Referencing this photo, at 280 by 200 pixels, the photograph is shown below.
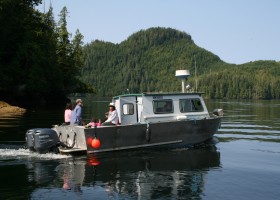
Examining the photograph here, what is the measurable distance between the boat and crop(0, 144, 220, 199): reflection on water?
51 cm

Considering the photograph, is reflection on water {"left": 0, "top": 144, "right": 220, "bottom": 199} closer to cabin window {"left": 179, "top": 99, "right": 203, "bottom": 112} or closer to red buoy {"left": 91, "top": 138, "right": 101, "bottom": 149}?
red buoy {"left": 91, "top": 138, "right": 101, "bottom": 149}

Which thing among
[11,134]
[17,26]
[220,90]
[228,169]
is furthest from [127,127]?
[220,90]

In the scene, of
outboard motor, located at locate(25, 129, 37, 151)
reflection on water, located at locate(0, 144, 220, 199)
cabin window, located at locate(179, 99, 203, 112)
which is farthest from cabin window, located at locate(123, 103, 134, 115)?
outboard motor, located at locate(25, 129, 37, 151)

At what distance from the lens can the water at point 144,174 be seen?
36.0ft

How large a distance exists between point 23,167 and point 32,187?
2767 millimetres

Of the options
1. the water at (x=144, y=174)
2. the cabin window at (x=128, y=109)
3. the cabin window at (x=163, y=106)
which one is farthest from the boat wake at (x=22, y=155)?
the cabin window at (x=163, y=106)

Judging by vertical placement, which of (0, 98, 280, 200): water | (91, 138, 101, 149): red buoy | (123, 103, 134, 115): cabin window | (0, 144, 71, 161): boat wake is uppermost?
(123, 103, 134, 115): cabin window

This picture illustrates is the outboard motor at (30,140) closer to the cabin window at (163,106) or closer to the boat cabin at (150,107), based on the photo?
the boat cabin at (150,107)

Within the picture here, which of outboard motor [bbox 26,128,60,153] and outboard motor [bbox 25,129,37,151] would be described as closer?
outboard motor [bbox 26,128,60,153]

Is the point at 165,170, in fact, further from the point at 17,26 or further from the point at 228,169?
the point at 17,26

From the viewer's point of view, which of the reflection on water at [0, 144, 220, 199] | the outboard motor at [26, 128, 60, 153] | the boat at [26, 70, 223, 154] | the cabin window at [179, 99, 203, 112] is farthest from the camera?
the cabin window at [179, 99, 203, 112]

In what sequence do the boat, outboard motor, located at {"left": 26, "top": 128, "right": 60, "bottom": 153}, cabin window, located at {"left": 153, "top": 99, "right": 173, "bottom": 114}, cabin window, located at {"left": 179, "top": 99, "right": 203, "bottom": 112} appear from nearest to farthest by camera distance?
1. outboard motor, located at {"left": 26, "top": 128, "right": 60, "bottom": 153}
2. the boat
3. cabin window, located at {"left": 153, "top": 99, "right": 173, "bottom": 114}
4. cabin window, located at {"left": 179, "top": 99, "right": 203, "bottom": 112}

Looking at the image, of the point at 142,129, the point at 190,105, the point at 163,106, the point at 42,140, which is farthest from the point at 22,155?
the point at 190,105

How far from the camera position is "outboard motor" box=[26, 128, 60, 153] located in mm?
15727
